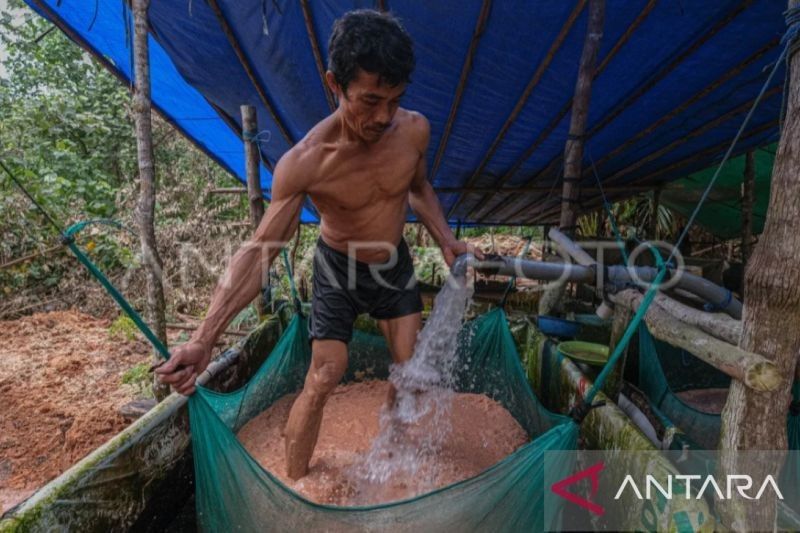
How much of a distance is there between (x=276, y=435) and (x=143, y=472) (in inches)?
31.1

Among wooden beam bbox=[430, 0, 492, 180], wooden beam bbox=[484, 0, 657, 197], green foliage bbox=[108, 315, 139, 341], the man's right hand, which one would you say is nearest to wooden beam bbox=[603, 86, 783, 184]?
wooden beam bbox=[484, 0, 657, 197]

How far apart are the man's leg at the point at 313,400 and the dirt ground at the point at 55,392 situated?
6.08 ft

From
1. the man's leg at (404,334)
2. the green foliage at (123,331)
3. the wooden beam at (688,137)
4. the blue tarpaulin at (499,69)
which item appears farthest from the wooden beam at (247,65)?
the wooden beam at (688,137)

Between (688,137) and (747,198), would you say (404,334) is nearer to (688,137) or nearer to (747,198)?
(688,137)

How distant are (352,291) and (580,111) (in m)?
1.76

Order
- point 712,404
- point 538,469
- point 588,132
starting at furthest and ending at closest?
1. point 588,132
2. point 712,404
3. point 538,469

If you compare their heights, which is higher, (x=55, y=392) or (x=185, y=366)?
(x=185, y=366)

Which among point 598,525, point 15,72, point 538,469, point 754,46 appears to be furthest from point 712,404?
point 15,72

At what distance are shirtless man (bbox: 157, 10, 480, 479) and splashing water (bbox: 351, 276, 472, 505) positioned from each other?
0.12m

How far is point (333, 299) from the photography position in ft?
5.95

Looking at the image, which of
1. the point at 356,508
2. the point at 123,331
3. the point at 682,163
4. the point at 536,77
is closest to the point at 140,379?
the point at 123,331

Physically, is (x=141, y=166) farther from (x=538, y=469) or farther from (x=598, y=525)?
(x=598, y=525)

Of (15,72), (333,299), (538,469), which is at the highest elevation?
(15,72)

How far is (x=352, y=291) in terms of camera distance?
73.7 inches
